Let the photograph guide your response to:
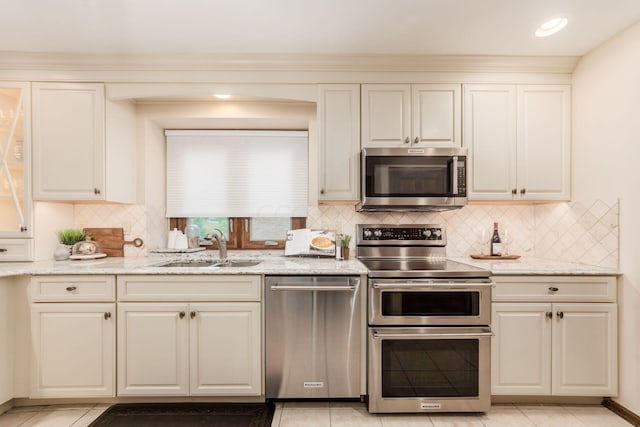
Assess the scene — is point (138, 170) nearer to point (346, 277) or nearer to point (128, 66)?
point (128, 66)

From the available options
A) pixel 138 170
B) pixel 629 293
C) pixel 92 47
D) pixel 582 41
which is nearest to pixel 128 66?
pixel 92 47

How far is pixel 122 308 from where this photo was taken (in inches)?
84.6

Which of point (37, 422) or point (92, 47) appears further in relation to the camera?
point (92, 47)

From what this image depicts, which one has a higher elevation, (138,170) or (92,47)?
(92,47)

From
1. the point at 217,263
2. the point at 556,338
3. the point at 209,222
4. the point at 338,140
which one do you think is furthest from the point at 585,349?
the point at 209,222

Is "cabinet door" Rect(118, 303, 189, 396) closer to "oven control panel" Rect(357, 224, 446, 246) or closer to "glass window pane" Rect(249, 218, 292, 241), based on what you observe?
"glass window pane" Rect(249, 218, 292, 241)

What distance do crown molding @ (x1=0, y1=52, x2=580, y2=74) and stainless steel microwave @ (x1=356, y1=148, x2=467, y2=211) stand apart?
0.65 meters

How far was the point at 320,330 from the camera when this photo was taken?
7.12 ft

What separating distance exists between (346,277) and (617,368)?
6.02 feet

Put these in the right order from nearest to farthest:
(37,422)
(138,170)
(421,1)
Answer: (421,1) < (37,422) < (138,170)

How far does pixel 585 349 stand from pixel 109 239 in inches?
144

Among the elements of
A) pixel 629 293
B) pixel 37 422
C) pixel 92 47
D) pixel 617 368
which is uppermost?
pixel 92 47

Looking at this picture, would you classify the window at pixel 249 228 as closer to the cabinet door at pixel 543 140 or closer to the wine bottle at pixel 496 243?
the wine bottle at pixel 496 243

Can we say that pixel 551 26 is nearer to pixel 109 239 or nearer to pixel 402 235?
pixel 402 235
